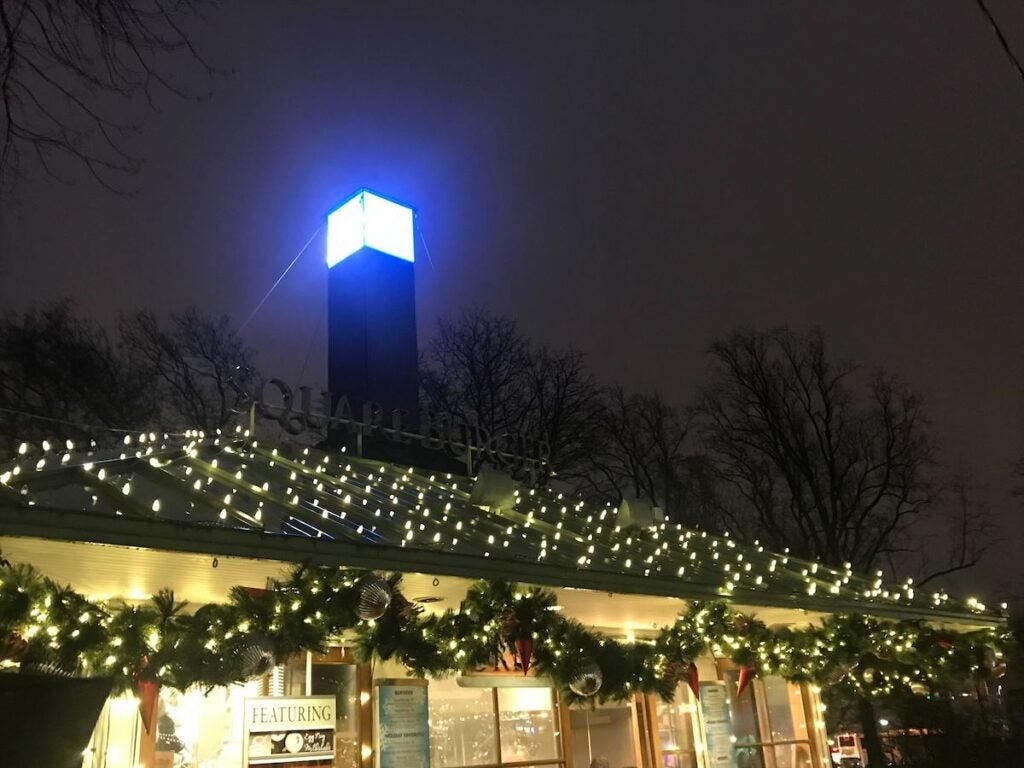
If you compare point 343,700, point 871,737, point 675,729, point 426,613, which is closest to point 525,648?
point 426,613

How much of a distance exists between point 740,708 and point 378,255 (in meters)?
10.2

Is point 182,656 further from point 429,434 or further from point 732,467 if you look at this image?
point 732,467

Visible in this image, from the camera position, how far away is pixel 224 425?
20531 mm

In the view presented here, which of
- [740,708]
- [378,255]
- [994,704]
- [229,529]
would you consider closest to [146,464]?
[229,529]

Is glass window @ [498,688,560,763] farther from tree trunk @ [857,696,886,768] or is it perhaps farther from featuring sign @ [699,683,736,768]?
tree trunk @ [857,696,886,768]

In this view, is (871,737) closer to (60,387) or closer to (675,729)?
(675,729)

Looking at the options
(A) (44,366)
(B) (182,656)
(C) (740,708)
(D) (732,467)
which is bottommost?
(C) (740,708)

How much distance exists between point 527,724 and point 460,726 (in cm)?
80

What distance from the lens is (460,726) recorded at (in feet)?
24.0

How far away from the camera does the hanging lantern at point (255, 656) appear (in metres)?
4.77

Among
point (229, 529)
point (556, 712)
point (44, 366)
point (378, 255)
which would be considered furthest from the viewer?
point (44, 366)

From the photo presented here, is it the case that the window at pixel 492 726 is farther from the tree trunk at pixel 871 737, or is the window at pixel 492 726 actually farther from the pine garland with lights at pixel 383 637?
the tree trunk at pixel 871 737

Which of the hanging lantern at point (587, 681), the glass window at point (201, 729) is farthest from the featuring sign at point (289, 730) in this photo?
the hanging lantern at point (587, 681)

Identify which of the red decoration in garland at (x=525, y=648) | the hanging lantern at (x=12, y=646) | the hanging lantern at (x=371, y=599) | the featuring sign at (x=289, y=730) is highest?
the hanging lantern at (x=371, y=599)
